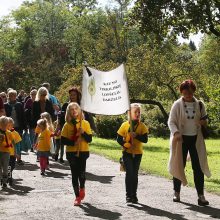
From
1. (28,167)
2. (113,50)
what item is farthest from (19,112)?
(113,50)

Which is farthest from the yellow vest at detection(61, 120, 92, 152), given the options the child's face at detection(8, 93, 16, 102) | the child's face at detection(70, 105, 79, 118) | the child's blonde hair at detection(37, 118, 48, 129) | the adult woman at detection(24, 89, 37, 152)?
the adult woman at detection(24, 89, 37, 152)

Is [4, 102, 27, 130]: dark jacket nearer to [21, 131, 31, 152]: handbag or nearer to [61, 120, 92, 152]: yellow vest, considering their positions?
[21, 131, 31, 152]: handbag

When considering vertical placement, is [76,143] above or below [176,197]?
above

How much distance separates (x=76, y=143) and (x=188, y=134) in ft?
5.88

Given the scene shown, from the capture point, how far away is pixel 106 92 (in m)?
8.80

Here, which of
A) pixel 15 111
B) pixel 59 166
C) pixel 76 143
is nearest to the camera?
pixel 76 143

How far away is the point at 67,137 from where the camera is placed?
8.69 m

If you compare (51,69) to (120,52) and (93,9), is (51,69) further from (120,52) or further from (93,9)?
(93,9)

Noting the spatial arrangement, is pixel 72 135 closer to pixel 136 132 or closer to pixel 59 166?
pixel 136 132

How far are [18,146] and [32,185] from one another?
10.7ft

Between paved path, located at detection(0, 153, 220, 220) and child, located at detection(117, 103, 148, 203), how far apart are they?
0.31 metres

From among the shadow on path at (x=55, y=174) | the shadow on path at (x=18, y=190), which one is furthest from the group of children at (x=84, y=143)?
the shadow on path at (x=55, y=174)

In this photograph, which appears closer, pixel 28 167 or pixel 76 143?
pixel 76 143

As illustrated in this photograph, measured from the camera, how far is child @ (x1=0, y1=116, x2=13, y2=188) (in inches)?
407
